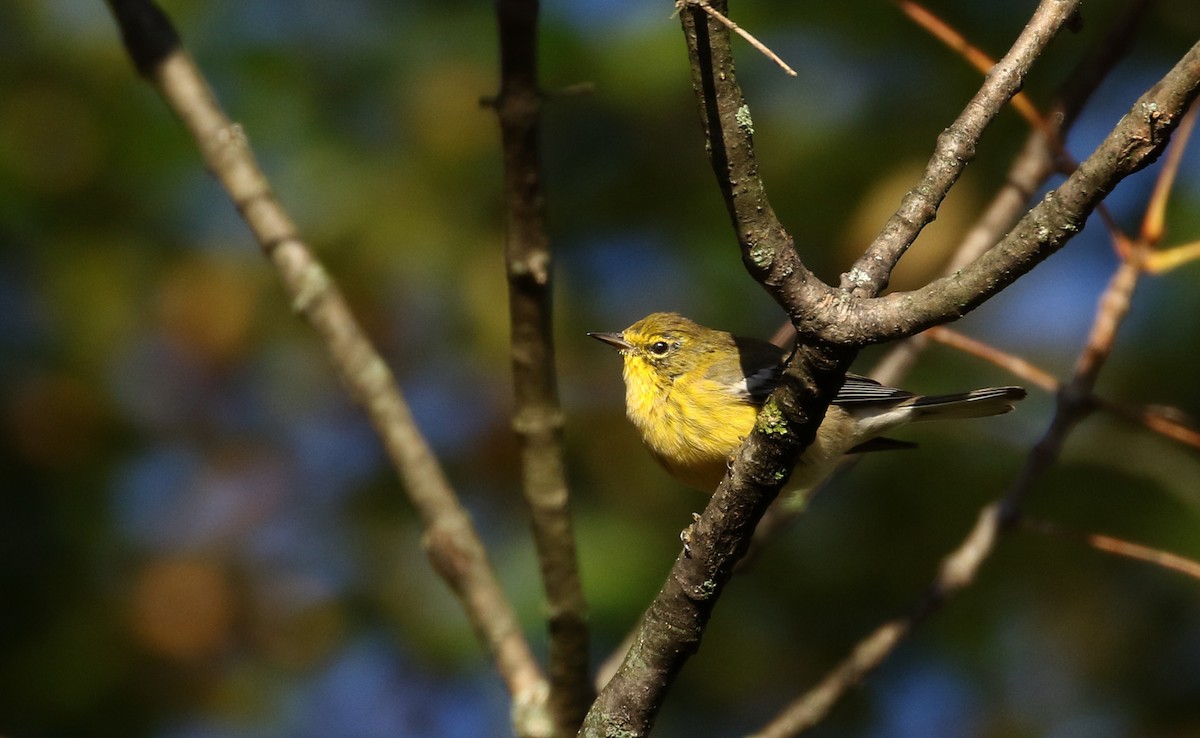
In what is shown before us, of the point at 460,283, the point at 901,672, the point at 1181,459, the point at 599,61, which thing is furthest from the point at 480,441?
the point at 1181,459

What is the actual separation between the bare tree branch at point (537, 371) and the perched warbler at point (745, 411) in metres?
0.90

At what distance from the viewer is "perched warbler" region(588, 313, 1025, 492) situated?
4227mm

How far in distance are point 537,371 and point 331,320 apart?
2.99 feet

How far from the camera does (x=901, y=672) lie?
5.79m

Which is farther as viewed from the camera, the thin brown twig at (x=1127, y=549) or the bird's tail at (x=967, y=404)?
the bird's tail at (x=967, y=404)

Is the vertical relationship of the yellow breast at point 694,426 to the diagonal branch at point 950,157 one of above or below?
below

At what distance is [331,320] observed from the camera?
3.95m

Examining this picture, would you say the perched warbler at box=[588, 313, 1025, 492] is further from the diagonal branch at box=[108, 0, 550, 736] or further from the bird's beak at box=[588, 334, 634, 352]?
the diagonal branch at box=[108, 0, 550, 736]

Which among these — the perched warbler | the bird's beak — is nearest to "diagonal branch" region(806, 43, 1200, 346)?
the perched warbler

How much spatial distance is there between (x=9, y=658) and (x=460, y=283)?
2.73 metres

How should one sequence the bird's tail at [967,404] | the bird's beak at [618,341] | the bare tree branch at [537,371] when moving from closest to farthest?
the bare tree branch at [537,371]
the bird's tail at [967,404]
the bird's beak at [618,341]

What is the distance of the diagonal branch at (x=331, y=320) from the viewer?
388 cm

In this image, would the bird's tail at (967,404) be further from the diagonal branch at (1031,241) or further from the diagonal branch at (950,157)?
the diagonal branch at (1031,241)

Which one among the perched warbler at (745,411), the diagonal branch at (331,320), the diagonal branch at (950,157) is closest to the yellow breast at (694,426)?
the perched warbler at (745,411)
